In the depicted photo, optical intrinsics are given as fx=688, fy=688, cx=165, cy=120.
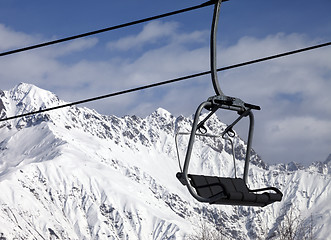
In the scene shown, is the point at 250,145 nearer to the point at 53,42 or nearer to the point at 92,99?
the point at 53,42

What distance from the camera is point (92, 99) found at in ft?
26.6

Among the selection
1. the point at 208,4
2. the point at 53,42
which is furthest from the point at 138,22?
the point at 208,4

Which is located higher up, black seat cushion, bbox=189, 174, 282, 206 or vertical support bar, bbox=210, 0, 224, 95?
vertical support bar, bbox=210, 0, 224, 95

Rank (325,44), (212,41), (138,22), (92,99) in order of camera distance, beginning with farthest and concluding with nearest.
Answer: (92,99)
(325,44)
(138,22)
(212,41)

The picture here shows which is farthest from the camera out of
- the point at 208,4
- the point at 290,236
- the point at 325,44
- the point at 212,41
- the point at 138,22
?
the point at 290,236

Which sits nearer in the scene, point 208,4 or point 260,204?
point 260,204

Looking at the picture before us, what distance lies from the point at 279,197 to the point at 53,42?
301 cm

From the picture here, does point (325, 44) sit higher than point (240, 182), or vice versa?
point (325, 44)

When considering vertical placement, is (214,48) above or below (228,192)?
above

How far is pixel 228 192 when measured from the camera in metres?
4.70

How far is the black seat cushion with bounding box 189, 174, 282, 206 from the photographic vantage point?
15.3ft

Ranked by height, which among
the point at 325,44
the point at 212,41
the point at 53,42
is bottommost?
the point at 212,41

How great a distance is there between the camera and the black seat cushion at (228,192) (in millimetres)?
4660

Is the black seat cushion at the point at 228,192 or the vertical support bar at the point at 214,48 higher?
the vertical support bar at the point at 214,48
